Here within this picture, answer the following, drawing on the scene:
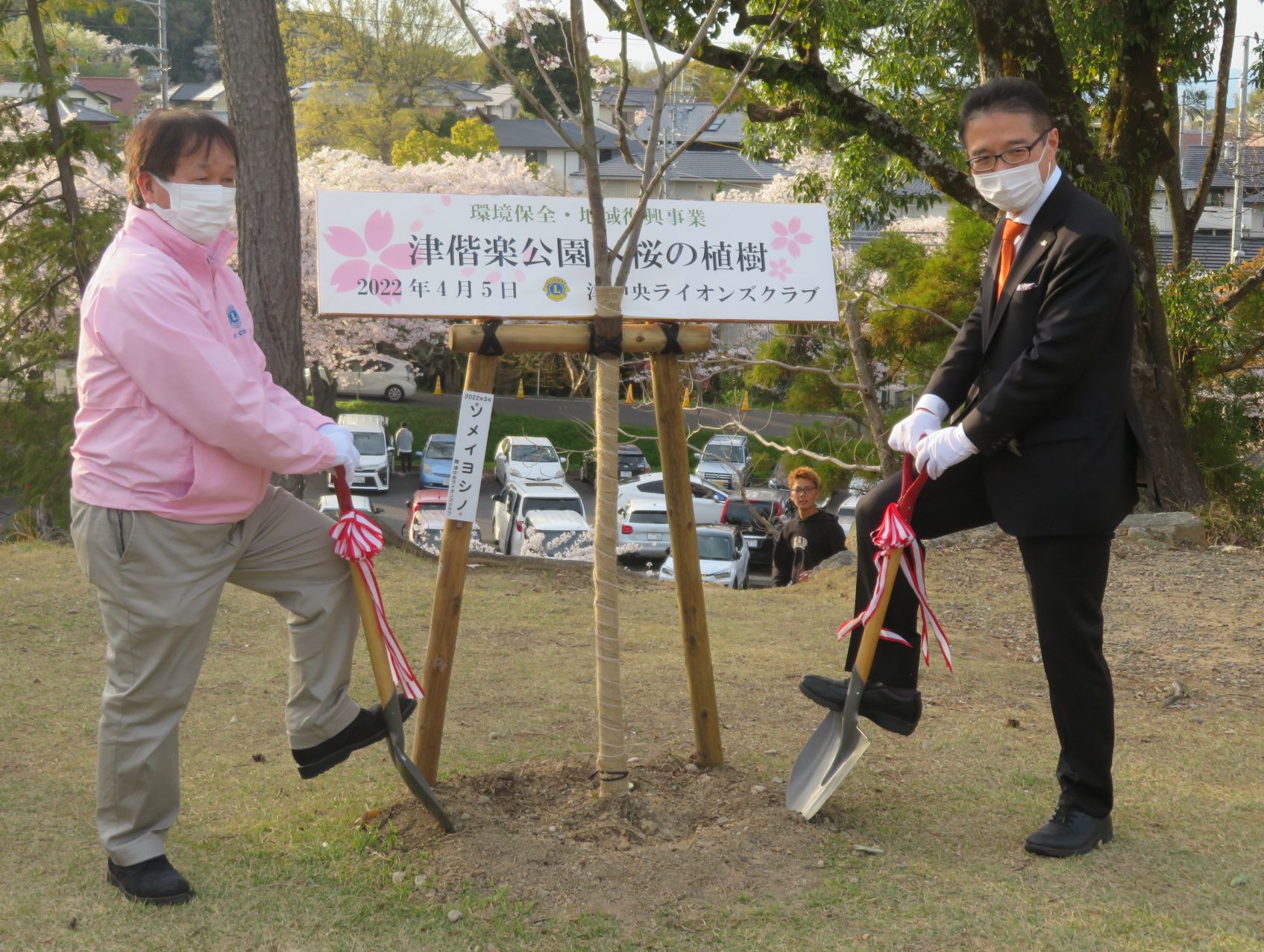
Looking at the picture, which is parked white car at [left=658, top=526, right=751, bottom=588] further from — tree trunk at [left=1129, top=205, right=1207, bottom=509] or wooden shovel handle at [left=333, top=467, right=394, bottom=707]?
wooden shovel handle at [left=333, top=467, right=394, bottom=707]

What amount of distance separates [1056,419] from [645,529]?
14.4 m

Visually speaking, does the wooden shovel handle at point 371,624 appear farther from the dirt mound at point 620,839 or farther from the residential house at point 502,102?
the residential house at point 502,102

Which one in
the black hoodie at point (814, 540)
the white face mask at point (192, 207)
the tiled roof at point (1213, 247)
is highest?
the white face mask at point (192, 207)

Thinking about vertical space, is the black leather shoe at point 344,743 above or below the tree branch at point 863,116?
below

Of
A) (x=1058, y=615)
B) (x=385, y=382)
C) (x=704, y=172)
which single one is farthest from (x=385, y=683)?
(x=704, y=172)

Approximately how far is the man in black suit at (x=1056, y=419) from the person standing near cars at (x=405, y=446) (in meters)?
26.1

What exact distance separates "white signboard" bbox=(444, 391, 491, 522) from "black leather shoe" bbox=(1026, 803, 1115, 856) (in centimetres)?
167

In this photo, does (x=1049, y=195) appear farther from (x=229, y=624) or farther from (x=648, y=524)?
(x=648, y=524)

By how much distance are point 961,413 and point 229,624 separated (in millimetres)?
3811

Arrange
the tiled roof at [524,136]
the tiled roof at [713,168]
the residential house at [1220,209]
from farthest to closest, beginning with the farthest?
the tiled roof at [524,136], the tiled roof at [713,168], the residential house at [1220,209]

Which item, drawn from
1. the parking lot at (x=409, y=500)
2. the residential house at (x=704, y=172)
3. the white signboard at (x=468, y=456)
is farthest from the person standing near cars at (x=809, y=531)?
the residential house at (x=704, y=172)

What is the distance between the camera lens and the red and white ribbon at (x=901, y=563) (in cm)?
307

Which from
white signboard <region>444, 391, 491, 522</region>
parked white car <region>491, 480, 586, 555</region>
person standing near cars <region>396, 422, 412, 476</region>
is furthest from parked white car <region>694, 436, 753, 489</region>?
white signboard <region>444, 391, 491, 522</region>

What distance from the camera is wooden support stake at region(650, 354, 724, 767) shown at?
3.38 meters
